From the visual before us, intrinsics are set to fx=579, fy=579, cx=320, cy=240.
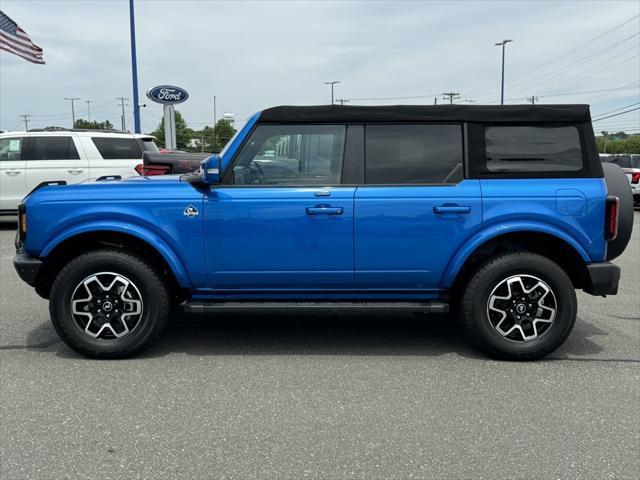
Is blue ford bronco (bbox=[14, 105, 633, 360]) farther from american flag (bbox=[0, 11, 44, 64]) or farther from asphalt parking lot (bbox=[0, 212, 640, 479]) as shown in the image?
american flag (bbox=[0, 11, 44, 64])

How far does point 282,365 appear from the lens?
4.13 meters

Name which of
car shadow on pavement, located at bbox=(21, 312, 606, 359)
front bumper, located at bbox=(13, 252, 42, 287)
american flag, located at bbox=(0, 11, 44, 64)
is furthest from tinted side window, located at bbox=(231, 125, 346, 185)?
american flag, located at bbox=(0, 11, 44, 64)

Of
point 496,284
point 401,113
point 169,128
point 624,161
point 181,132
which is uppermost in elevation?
point 181,132

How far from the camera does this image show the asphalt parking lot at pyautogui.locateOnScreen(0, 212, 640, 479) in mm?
2797

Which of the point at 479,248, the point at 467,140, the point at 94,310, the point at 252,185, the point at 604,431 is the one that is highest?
the point at 467,140

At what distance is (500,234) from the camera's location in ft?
13.4

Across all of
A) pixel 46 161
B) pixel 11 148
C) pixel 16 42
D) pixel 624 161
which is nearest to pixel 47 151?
pixel 46 161

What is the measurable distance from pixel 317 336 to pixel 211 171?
65.4 inches

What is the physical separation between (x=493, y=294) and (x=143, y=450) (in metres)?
2.56

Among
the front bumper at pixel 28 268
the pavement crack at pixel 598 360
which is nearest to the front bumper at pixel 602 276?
the pavement crack at pixel 598 360

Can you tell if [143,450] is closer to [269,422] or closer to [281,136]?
[269,422]

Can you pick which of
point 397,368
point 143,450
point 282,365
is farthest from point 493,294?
point 143,450

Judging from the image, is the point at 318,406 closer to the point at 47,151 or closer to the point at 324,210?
the point at 324,210

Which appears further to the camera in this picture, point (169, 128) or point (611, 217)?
point (169, 128)
